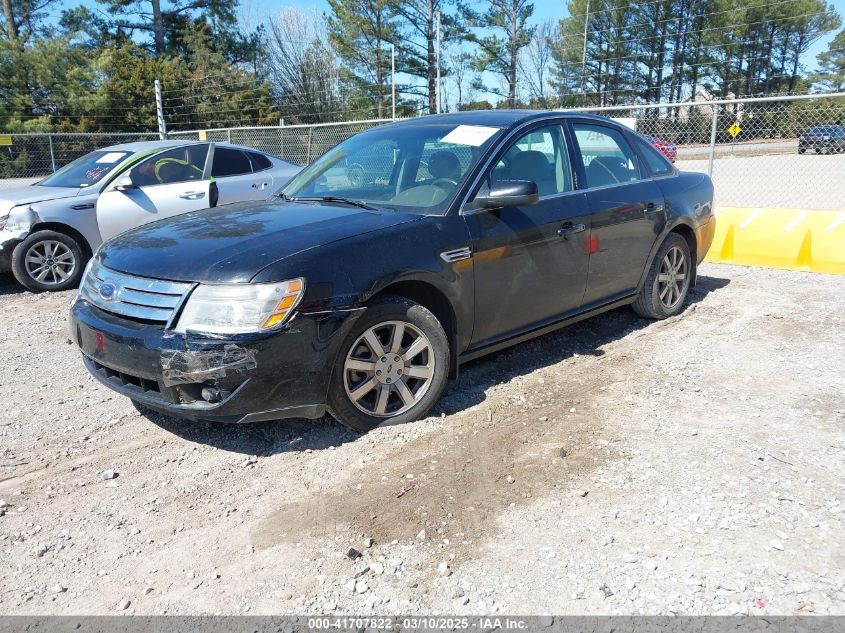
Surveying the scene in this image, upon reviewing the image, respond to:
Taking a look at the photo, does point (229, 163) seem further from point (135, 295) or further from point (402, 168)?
point (135, 295)

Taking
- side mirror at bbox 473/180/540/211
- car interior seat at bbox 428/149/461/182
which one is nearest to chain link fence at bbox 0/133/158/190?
car interior seat at bbox 428/149/461/182

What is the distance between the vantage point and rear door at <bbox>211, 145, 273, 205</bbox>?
8.24 meters

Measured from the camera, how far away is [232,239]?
367 cm

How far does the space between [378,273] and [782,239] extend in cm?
589

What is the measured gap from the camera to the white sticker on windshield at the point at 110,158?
319 inches

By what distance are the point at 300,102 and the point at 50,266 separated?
3144 cm

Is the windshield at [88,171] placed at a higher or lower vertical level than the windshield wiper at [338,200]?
higher

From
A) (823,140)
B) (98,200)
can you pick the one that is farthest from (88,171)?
(823,140)

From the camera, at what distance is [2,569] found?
2.77 m

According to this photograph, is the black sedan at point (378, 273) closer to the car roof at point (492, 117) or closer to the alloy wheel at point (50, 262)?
the car roof at point (492, 117)

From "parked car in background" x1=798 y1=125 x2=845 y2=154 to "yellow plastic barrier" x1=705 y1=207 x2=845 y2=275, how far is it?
60.2 ft

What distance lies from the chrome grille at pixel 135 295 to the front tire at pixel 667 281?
3774 millimetres

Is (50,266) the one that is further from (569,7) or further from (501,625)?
(569,7)

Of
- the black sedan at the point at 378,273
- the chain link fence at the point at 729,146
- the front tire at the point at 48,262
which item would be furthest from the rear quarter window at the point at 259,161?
the chain link fence at the point at 729,146
